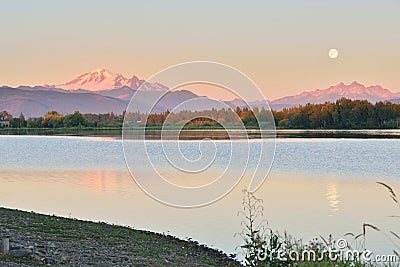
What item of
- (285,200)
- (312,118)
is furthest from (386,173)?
(312,118)

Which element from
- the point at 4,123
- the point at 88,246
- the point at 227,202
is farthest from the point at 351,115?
the point at 88,246

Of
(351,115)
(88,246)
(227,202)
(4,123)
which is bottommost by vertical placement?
(227,202)

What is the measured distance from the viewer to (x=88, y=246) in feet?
36.2

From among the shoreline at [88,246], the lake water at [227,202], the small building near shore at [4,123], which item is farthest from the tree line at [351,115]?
the shoreline at [88,246]

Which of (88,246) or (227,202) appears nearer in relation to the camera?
(88,246)

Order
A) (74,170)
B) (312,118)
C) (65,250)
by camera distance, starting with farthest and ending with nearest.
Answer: (312,118) < (74,170) < (65,250)

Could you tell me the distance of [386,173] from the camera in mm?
33625

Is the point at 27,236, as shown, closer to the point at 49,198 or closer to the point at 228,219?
the point at 228,219

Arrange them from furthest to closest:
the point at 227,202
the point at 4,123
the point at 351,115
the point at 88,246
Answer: the point at 4,123 < the point at 351,115 < the point at 227,202 < the point at 88,246

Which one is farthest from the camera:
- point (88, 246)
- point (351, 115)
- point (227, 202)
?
point (351, 115)

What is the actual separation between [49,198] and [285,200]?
951 centimetres

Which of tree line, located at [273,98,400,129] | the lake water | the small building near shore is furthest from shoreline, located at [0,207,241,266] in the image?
the small building near shore

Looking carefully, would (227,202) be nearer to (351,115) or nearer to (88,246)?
(88,246)

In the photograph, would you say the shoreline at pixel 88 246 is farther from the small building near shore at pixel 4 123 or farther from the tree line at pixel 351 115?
the small building near shore at pixel 4 123
